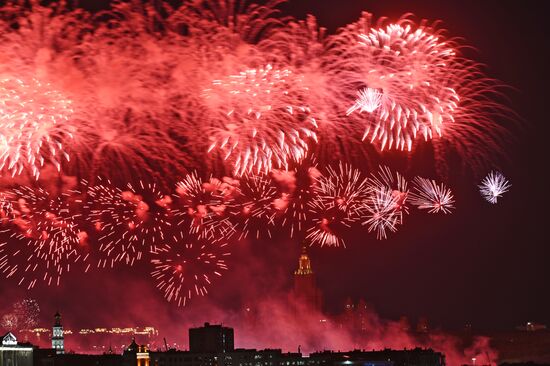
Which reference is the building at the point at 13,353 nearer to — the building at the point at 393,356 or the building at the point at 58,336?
the building at the point at 58,336

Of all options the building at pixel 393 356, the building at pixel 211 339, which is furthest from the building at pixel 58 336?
the building at pixel 393 356

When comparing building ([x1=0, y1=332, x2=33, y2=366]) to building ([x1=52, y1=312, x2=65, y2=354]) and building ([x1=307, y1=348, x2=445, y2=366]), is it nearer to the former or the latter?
building ([x1=52, y1=312, x2=65, y2=354])

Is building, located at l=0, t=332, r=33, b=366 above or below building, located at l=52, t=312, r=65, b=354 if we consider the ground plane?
above

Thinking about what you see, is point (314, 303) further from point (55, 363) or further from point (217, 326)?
point (55, 363)

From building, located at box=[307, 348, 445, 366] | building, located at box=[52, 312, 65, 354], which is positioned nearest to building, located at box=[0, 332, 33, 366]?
building, located at box=[52, 312, 65, 354]

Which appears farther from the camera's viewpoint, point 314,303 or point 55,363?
point 314,303

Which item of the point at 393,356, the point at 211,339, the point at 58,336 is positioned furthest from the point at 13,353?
the point at 393,356

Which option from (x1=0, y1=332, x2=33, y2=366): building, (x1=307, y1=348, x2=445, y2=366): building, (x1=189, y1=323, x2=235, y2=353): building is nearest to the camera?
(x1=0, y1=332, x2=33, y2=366): building

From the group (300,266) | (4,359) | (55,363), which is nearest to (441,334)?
(300,266)
